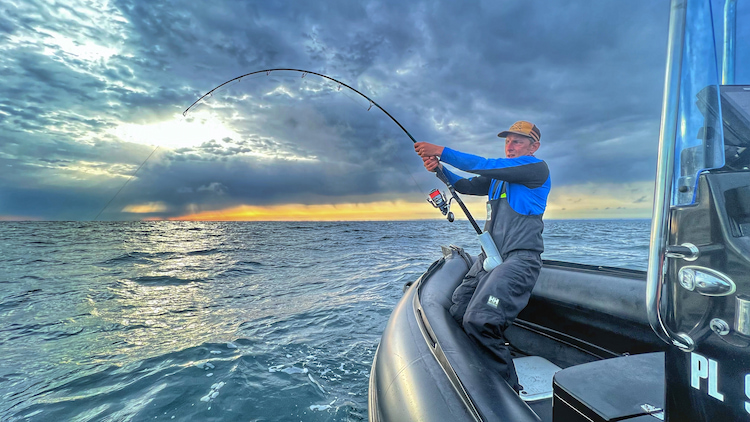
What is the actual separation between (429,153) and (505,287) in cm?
115

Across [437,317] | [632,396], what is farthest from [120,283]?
[632,396]

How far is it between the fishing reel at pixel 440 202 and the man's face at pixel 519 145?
0.78 meters

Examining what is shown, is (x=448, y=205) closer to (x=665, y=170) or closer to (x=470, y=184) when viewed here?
(x=470, y=184)

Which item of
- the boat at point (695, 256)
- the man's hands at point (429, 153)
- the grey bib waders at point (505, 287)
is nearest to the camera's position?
the boat at point (695, 256)

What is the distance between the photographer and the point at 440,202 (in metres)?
3.47

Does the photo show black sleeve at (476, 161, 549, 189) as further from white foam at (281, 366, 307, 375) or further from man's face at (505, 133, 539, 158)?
white foam at (281, 366, 307, 375)

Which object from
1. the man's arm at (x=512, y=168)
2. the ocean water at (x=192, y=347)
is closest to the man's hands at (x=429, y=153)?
the man's arm at (x=512, y=168)

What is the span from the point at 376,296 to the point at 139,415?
4338 millimetres

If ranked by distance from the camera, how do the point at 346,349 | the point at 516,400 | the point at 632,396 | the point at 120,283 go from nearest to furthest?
the point at 632,396 < the point at 516,400 < the point at 346,349 < the point at 120,283

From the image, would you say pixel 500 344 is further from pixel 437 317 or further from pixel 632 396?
pixel 632 396

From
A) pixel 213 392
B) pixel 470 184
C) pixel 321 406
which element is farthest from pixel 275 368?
pixel 470 184

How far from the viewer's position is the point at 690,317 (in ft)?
2.90

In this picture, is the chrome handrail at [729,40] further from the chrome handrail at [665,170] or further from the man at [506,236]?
the man at [506,236]

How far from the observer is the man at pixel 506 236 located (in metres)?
2.20
